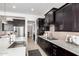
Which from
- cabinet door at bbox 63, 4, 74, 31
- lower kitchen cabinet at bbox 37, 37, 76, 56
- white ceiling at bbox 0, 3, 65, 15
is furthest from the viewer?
cabinet door at bbox 63, 4, 74, 31

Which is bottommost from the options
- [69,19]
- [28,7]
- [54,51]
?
[54,51]

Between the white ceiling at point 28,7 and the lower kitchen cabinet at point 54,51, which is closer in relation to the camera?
the white ceiling at point 28,7

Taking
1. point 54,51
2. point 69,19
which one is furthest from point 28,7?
point 54,51

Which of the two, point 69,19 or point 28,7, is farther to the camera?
point 69,19

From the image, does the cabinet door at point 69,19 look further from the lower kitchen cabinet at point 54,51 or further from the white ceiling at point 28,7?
the lower kitchen cabinet at point 54,51

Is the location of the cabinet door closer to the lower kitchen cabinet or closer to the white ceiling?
the white ceiling

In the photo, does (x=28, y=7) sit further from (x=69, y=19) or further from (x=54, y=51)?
A: (x=54, y=51)

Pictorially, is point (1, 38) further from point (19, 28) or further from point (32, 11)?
point (32, 11)

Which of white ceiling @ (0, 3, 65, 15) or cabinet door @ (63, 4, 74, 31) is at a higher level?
white ceiling @ (0, 3, 65, 15)

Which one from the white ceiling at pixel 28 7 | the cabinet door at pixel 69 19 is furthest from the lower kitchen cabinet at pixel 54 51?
the white ceiling at pixel 28 7

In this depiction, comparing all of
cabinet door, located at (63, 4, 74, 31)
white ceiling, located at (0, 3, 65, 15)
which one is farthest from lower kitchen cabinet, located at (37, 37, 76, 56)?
white ceiling, located at (0, 3, 65, 15)

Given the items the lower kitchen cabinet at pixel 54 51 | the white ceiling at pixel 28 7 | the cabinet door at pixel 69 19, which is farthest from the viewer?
the cabinet door at pixel 69 19

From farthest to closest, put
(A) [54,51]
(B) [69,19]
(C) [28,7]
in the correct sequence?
(A) [54,51] < (B) [69,19] < (C) [28,7]

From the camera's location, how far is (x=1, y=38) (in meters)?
1.65
